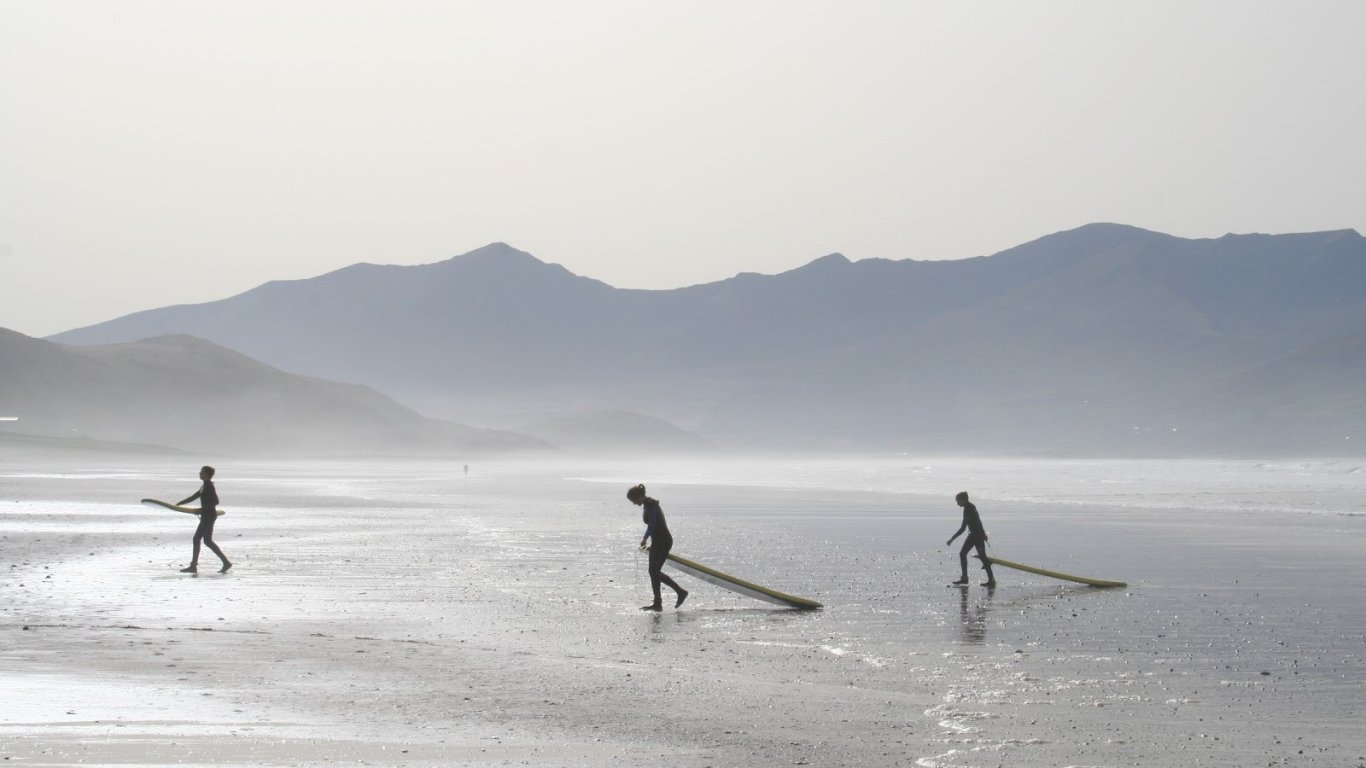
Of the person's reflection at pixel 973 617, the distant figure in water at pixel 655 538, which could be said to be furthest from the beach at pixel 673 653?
the distant figure in water at pixel 655 538

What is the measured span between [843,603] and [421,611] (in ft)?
18.8

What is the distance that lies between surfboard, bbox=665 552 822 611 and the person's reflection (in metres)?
1.98

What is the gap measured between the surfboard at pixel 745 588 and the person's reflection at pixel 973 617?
1.98 meters

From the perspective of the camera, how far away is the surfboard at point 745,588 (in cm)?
1945

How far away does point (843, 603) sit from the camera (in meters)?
20.0

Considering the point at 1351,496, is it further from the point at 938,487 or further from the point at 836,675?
the point at 836,675

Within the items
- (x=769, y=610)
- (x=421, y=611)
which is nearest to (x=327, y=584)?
(x=421, y=611)

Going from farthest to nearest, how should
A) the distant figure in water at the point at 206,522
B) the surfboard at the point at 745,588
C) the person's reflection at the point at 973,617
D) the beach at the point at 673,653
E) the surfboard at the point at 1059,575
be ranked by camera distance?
1. the distant figure in water at the point at 206,522
2. the surfboard at the point at 1059,575
3. the surfboard at the point at 745,588
4. the person's reflection at the point at 973,617
5. the beach at the point at 673,653

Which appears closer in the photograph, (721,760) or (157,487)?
(721,760)

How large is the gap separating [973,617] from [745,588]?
325 cm

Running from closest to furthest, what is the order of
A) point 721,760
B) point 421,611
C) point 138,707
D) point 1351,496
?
point 721,760 → point 138,707 → point 421,611 → point 1351,496

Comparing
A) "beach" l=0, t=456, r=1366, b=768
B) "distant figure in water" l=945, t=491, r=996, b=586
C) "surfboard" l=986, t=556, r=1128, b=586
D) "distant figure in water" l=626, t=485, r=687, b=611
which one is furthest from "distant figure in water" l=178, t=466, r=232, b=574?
"surfboard" l=986, t=556, r=1128, b=586

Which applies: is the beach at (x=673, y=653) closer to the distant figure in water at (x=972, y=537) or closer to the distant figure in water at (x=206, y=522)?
the distant figure in water at (x=206, y=522)

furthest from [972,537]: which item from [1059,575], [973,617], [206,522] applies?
[206,522]
